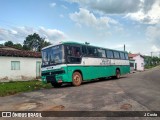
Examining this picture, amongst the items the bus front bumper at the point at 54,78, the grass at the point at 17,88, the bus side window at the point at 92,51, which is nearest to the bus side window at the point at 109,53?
the bus side window at the point at 92,51

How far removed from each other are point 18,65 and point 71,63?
43.8 ft

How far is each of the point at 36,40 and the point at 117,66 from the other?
7120cm

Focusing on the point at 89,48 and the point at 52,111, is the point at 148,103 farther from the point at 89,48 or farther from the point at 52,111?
the point at 89,48

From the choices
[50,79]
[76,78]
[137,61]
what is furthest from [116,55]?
[137,61]

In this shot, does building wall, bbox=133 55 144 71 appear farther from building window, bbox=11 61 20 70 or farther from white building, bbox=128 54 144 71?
building window, bbox=11 61 20 70

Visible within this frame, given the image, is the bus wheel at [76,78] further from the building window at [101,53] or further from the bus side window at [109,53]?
the bus side window at [109,53]

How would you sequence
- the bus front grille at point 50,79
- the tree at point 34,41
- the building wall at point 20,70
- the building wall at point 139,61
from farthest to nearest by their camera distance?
the tree at point 34,41 → the building wall at point 139,61 → the building wall at point 20,70 → the bus front grille at point 50,79

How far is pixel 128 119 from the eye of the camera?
732 cm

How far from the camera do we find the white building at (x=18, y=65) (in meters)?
27.1

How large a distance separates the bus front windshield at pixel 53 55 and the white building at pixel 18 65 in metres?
10.5

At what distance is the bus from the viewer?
1689 cm

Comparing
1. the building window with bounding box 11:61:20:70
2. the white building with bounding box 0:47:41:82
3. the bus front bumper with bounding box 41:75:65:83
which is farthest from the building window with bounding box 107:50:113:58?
the building window with bounding box 11:61:20:70

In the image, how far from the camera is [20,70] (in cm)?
2917

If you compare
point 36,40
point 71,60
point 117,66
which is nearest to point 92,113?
point 71,60
